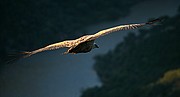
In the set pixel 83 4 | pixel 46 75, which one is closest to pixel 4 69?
pixel 46 75

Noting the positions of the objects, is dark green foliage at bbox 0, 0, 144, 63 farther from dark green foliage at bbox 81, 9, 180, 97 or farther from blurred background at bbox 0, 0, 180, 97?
dark green foliage at bbox 81, 9, 180, 97

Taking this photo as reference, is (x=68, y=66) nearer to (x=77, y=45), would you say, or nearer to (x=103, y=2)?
(x=103, y=2)

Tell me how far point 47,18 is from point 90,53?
8.35 feet

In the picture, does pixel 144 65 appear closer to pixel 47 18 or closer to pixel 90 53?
pixel 90 53

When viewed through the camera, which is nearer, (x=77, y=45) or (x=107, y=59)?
(x=77, y=45)

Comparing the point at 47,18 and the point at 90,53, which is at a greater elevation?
the point at 47,18

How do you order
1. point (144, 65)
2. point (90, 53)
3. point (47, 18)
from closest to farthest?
point (144, 65)
point (90, 53)
point (47, 18)

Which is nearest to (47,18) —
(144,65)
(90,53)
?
(90,53)

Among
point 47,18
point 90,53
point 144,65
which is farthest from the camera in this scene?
point 47,18

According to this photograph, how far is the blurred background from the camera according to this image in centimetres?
1720

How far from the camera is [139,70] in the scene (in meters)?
18.7

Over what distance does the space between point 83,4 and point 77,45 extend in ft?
64.1

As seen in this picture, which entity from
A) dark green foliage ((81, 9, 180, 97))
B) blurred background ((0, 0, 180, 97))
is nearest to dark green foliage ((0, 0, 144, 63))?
blurred background ((0, 0, 180, 97))

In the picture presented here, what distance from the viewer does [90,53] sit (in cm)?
2208
